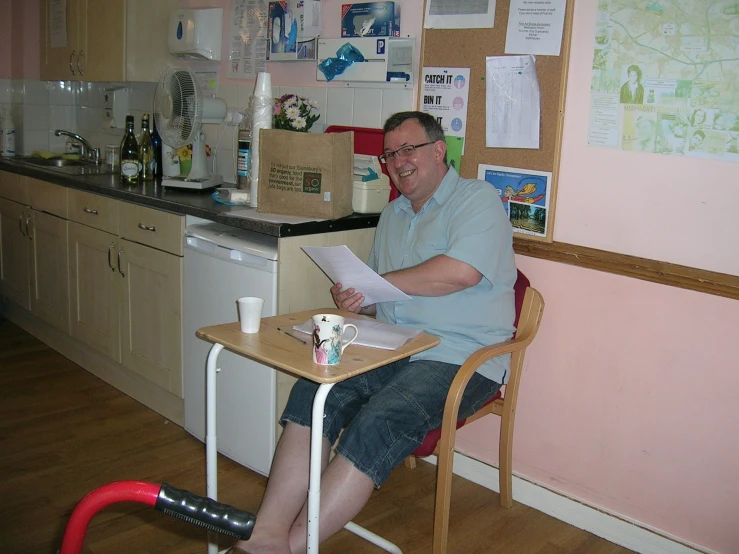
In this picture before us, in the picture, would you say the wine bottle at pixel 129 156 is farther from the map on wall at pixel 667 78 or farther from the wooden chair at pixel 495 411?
the map on wall at pixel 667 78

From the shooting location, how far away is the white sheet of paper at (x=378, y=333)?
1.74 metres

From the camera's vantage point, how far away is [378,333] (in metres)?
1.83

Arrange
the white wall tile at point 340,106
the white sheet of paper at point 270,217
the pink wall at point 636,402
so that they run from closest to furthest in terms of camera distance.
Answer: the pink wall at point 636,402, the white sheet of paper at point 270,217, the white wall tile at point 340,106

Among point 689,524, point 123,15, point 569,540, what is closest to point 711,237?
point 689,524

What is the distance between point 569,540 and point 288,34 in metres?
2.22

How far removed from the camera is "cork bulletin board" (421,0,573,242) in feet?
7.22

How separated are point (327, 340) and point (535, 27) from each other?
1.27 metres

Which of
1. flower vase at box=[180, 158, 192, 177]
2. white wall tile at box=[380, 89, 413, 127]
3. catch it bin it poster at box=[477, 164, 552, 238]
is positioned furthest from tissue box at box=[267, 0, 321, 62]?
catch it bin it poster at box=[477, 164, 552, 238]

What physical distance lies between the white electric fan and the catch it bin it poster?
1.26 metres

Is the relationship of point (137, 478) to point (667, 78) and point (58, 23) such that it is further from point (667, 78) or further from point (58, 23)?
point (58, 23)

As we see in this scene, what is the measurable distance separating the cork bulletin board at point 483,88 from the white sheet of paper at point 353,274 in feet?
1.97

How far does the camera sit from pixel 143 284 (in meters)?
2.95

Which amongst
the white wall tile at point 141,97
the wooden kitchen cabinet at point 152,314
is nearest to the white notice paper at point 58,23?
the white wall tile at point 141,97

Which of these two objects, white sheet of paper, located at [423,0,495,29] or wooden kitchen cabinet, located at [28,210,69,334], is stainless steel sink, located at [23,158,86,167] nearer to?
wooden kitchen cabinet, located at [28,210,69,334]
